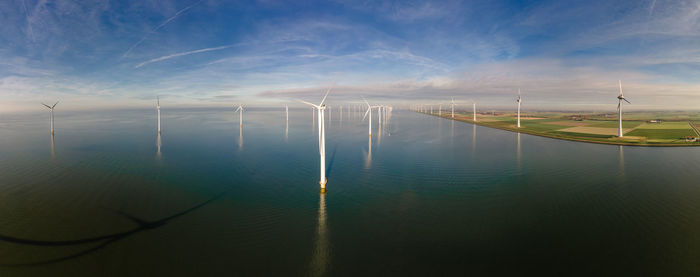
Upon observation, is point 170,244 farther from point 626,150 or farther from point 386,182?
point 626,150

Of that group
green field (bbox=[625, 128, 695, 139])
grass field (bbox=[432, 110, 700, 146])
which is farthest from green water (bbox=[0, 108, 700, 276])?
green field (bbox=[625, 128, 695, 139])

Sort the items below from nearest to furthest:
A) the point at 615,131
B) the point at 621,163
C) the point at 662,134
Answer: the point at 621,163 < the point at 662,134 < the point at 615,131

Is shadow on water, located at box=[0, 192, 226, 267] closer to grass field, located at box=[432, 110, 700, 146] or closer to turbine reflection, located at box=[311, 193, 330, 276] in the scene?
turbine reflection, located at box=[311, 193, 330, 276]

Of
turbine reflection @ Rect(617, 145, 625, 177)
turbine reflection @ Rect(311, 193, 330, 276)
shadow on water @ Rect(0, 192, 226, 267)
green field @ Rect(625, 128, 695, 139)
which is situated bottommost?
turbine reflection @ Rect(311, 193, 330, 276)

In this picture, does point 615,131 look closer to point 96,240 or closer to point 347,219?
point 347,219

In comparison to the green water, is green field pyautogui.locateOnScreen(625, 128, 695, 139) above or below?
above

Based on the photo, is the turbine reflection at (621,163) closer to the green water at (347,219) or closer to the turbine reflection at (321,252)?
the green water at (347,219)

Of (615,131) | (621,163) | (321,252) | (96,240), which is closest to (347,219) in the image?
(321,252)

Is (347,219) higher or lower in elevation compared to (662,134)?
lower

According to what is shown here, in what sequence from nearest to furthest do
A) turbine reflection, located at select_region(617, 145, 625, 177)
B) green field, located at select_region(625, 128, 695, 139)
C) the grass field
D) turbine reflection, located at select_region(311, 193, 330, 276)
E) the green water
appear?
turbine reflection, located at select_region(311, 193, 330, 276)
the green water
turbine reflection, located at select_region(617, 145, 625, 177)
the grass field
green field, located at select_region(625, 128, 695, 139)
